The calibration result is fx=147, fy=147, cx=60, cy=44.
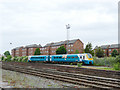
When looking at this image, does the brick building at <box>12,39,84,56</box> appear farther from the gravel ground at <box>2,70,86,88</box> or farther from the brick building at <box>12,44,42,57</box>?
the gravel ground at <box>2,70,86,88</box>

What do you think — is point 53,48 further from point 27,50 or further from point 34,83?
point 34,83

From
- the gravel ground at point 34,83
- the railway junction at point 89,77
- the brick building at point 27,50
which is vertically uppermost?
the brick building at point 27,50

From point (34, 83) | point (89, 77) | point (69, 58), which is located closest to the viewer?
point (34, 83)

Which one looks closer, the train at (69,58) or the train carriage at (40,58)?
the train at (69,58)

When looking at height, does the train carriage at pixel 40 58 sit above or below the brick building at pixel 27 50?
below

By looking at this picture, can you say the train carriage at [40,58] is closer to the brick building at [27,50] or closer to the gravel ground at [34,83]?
the gravel ground at [34,83]

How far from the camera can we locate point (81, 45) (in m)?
66.6

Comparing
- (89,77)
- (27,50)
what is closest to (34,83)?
(89,77)

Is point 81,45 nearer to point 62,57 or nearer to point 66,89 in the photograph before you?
point 62,57

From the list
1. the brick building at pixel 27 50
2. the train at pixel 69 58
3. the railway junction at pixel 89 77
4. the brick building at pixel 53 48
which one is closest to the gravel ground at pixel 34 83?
the railway junction at pixel 89 77

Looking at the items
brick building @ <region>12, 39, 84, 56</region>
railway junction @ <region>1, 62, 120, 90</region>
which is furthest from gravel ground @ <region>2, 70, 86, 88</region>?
brick building @ <region>12, 39, 84, 56</region>

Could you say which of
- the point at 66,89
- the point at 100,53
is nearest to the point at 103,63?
the point at 66,89

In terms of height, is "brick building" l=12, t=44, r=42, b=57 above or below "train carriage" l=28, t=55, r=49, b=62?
above

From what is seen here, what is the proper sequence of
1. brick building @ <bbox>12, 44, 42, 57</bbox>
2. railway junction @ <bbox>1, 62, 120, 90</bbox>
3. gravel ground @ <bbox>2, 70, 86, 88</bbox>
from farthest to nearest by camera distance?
1. brick building @ <bbox>12, 44, 42, 57</bbox>
2. gravel ground @ <bbox>2, 70, 86, 88</bbox>
3. railway junction @ <bbox>1, 62, 120, 90</bbox>
